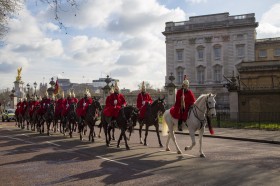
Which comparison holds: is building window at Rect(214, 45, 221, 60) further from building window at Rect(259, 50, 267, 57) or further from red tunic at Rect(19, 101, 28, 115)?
red tunic at Rect(19, 101, 28, 115)

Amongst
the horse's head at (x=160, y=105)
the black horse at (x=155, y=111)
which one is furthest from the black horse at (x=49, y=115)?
the horse's head at (x=160, y=105)

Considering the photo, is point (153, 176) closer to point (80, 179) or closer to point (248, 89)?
point (80, 179)

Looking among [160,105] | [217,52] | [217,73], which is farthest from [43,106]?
[217,52]

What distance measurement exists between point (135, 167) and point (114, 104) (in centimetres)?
621

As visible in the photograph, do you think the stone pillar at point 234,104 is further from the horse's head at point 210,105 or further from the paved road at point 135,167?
the horse's head at point 210,105

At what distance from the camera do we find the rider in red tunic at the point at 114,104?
1634 cm

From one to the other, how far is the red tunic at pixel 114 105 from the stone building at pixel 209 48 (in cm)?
6095

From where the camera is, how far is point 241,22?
78375mm

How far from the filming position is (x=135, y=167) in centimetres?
1070

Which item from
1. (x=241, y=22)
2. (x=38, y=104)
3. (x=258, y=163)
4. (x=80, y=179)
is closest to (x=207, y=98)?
(x=258, y=163)

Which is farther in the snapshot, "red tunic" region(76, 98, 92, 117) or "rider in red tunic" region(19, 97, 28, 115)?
"rider in red tunic" region(19, 97, 28, 115)

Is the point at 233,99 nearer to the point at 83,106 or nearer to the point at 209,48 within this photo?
the point at 83,106

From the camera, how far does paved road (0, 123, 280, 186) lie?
8.94 metres

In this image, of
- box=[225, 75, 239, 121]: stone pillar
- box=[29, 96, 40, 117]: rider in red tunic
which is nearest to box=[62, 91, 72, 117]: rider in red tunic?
box=[29, 96, 40, 117]: rider in red tunic
